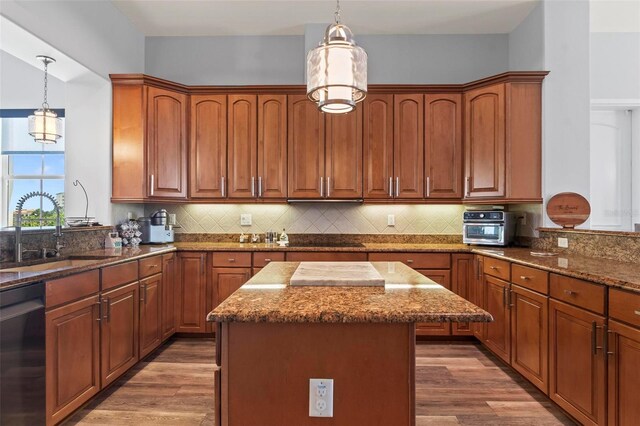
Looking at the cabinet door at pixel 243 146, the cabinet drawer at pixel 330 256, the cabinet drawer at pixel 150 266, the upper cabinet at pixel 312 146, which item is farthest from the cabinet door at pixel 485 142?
the cabinet drawer at pixel 150 266

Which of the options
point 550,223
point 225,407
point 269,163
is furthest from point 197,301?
point 550,223

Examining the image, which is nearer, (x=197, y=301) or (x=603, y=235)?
(x=603, y=235)

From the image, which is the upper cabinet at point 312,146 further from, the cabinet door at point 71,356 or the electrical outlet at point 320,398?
the electrical outlet at point 320,398

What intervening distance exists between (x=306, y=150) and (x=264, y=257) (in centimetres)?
118

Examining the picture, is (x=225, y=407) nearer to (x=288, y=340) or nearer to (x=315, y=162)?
(x=288, y=340)

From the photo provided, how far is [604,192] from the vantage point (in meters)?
4.05

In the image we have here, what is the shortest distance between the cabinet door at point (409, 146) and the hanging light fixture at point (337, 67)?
7.15 ft

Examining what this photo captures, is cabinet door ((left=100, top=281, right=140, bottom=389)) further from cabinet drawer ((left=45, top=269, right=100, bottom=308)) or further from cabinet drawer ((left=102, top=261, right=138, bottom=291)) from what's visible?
cabinet drawer ((left=45, top=269, right=100, bottom=308))

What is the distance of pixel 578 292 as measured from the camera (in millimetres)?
2021

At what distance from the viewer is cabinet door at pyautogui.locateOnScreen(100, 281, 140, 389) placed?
2.42 m

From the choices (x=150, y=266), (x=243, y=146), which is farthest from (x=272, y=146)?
(x=150, y=266)

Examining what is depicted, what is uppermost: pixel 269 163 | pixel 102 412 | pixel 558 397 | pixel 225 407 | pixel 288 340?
pixel 269 163

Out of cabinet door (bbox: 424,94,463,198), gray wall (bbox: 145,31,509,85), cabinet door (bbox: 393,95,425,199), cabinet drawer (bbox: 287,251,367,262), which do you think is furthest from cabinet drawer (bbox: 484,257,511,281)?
gray wall (bbox: 145,31,509,85)

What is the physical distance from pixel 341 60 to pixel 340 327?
1104mm
